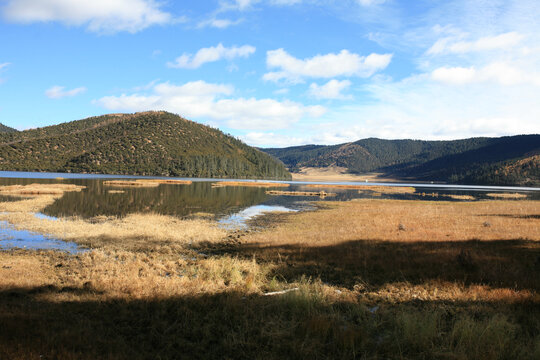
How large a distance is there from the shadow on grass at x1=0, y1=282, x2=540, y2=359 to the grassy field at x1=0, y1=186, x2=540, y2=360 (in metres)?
0.04

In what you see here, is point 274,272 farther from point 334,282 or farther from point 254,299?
point 254,299

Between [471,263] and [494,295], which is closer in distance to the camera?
[494,295]

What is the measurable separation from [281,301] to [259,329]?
1957mm

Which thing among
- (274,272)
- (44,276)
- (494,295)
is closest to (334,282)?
(274,272)

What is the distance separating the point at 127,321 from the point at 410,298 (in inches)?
367

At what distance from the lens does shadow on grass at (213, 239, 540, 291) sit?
1315 centimetres

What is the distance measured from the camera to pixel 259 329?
838cm

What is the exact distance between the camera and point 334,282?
13.9 metres

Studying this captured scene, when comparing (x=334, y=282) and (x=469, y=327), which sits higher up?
(x=469, y=327)

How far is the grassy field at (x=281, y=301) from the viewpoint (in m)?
7.38

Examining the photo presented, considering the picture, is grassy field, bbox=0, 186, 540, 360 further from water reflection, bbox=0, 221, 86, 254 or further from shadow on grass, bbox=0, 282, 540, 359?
water reflection, bbox=0, 221, 86, 254

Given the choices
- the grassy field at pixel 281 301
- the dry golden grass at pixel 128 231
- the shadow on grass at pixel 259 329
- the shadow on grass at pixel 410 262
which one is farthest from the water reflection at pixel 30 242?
the shadow on grass at pixel 259 329

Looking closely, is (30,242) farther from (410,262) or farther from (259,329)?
(410,262)

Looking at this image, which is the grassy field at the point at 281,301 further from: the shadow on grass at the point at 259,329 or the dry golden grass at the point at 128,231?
the dry golden grass at the point at 128,231
